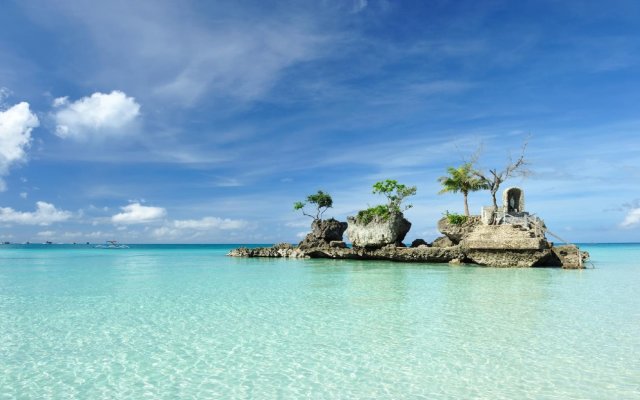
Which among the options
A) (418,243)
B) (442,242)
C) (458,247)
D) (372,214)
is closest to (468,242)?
(458,247)

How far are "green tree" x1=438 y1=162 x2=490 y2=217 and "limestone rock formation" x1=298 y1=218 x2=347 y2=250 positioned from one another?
11.2m

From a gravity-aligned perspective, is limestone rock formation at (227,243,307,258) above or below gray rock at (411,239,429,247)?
below

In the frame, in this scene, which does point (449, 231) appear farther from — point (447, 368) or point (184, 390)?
point (184, 390)

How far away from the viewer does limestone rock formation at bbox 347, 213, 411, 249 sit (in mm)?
31328

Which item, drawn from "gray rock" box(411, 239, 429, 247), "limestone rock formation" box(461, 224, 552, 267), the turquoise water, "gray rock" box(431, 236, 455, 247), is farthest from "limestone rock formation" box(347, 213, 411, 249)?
the turquoise water

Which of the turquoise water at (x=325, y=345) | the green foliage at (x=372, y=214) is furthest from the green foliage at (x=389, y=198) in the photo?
the turquoise water at (x=325, y=345)

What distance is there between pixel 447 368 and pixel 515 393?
3.63ft

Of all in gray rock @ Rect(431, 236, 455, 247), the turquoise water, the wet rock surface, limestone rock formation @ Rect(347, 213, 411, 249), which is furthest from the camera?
limestone rock formation @ Rect(347, 213, 411, 249)

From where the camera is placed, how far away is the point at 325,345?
295 inches

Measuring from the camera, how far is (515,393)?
17.1 ft

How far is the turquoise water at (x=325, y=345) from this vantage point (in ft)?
18.1

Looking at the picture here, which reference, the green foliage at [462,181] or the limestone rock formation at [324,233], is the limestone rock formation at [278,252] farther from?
the green foliage at [462,181]

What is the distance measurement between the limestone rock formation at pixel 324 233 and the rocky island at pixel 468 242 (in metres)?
0.21

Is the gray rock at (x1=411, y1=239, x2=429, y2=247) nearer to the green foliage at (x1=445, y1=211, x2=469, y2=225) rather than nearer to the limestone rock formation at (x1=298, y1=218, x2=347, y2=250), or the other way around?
the green foliage at (x1=445, y1=211, x2=469, y2=225)
